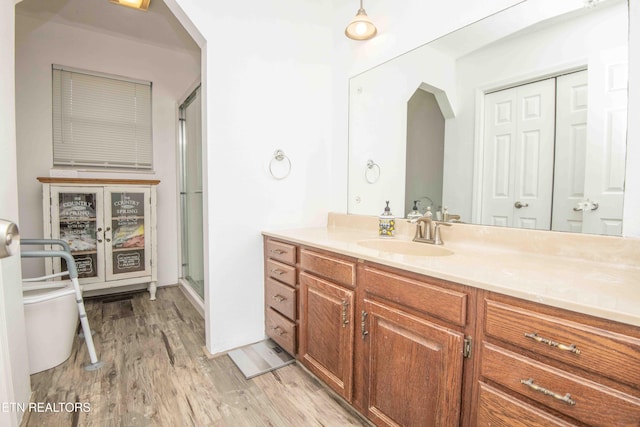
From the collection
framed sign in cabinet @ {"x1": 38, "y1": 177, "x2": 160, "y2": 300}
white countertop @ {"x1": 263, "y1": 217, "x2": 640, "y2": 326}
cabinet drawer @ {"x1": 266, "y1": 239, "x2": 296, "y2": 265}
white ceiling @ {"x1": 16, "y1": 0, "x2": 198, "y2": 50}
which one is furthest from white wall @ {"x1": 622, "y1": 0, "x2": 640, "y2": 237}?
framed sign in cabinet @ {"x1": 38, "y1": 177, "x2": 160, "y2": 300}

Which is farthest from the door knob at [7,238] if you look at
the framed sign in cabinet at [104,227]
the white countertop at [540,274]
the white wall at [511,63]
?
the framed sign in cabinet at [104,227]

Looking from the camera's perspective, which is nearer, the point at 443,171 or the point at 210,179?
the point at 443,171

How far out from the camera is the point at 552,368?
31.9 inches

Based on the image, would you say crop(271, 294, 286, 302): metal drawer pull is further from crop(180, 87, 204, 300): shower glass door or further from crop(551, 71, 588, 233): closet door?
crop(551, 71, 588, 233): closet door

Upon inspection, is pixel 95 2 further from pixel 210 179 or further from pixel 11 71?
pixel 210 179

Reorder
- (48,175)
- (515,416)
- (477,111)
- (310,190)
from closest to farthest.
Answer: (515,416) < (477,111) < (310,190) < (48,175)

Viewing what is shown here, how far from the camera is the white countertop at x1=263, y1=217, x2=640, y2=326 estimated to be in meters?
0.76

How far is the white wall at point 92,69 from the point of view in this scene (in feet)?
9.17

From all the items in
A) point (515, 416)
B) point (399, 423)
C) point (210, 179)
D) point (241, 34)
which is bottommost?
point (399, 423)

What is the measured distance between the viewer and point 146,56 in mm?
3326

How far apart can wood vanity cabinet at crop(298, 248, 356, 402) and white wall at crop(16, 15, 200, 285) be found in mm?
2370

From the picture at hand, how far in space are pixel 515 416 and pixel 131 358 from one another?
2184 mm

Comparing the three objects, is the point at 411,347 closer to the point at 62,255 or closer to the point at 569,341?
the point at 569,341

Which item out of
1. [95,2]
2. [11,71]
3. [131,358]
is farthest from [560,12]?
[95,2]
